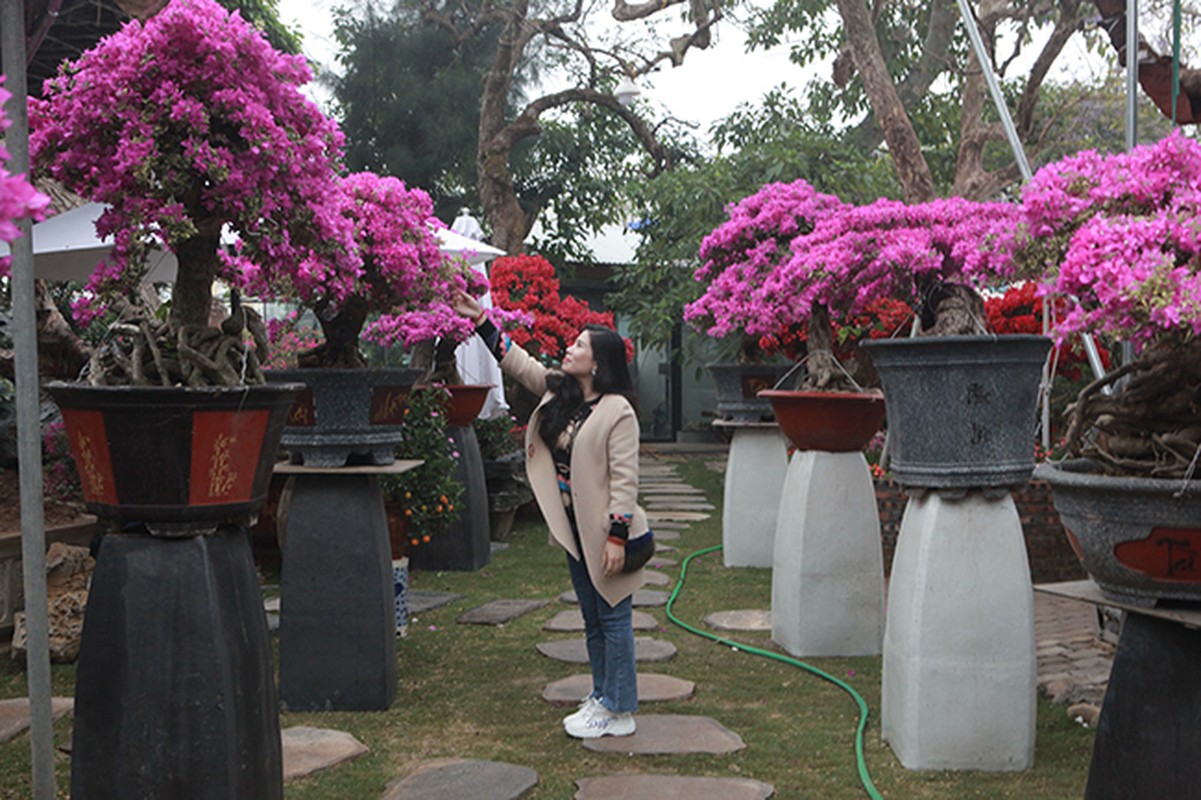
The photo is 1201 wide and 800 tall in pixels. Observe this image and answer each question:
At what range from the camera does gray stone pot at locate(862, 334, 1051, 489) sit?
3.58 metres

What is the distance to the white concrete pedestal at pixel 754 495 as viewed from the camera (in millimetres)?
7602

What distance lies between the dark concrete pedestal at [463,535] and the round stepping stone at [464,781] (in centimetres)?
372

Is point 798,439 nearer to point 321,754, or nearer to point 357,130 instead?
point 321,754

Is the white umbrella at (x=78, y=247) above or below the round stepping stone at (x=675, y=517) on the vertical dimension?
above

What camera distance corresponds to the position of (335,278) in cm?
362

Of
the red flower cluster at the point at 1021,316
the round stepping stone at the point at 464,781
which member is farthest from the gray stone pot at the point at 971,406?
the red flower cluster at the point at 1021,316

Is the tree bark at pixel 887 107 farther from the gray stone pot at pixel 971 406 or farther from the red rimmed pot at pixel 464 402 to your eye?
the gray stone pot at pixel 971 406

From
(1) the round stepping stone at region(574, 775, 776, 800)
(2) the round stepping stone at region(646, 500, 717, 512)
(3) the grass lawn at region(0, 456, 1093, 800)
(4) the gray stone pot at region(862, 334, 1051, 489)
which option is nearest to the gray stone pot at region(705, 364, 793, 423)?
(3) the grass lawn at region(0, 456, 1093, 800)

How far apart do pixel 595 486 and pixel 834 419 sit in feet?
4.75

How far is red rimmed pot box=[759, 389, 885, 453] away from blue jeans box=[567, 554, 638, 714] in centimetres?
140

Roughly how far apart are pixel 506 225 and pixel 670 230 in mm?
2123

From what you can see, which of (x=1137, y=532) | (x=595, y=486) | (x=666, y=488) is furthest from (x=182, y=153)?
(x=666, y=488)

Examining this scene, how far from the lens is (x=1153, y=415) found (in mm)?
2750

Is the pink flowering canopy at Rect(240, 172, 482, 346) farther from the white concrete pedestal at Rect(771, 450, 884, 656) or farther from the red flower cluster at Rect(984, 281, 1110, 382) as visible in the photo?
the red flower cluster at Rect(984, 281, 1110, 382)
